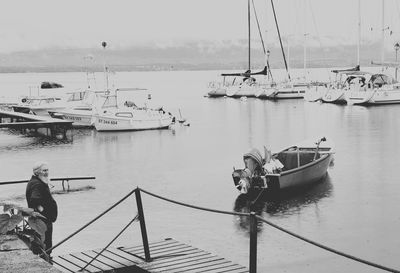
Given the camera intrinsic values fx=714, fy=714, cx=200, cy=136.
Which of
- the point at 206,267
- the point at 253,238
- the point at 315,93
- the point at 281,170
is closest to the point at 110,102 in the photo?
the point at 281,170

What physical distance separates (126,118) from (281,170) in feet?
91.5

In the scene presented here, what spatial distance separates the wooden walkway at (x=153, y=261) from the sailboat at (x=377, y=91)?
227ft

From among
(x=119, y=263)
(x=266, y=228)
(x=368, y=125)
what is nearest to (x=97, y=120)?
(x=368, y=125)

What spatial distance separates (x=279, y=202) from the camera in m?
23.6

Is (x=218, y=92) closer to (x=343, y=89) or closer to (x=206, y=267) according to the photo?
(x=343, y=89)

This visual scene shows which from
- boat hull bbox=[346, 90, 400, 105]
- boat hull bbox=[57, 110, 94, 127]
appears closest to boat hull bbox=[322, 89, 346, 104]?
boat hull bbox=[346, 90, 400, 105]

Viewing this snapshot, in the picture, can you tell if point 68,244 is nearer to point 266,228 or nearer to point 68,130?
point 266,228

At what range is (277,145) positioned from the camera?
4369 centimetres

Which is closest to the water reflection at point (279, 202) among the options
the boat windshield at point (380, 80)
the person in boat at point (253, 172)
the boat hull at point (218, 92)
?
the person in boat at point (253, 172)

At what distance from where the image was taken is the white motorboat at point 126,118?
5244 cm

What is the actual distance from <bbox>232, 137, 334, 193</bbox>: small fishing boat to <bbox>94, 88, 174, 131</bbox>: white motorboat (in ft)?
84.1

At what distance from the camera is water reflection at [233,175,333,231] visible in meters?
22.2

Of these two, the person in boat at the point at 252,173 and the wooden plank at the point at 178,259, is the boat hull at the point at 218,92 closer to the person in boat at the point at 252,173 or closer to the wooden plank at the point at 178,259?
the person in boat at the point at 252,173

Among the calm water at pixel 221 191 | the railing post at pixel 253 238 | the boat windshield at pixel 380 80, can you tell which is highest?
the boat windshield at pixel 380 80
